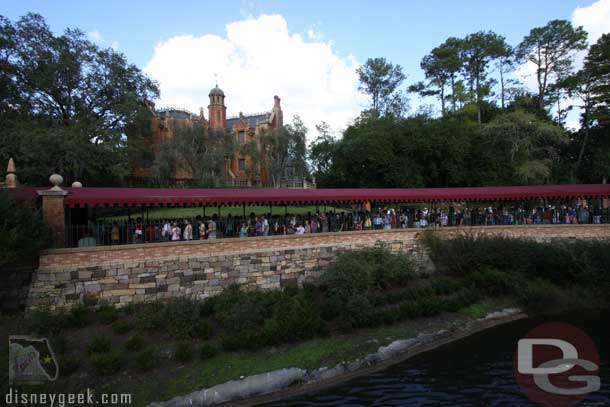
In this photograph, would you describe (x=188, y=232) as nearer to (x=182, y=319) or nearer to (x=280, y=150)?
(x=182, y=319)

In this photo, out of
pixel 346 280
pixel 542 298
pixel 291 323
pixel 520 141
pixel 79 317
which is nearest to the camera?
pixel 79 317

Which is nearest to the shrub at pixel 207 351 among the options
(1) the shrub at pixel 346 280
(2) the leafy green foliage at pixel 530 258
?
(1) the shrub at pixel 346 280

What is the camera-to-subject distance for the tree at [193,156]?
3406 cm

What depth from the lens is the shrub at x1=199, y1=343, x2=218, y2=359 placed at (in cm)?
1291

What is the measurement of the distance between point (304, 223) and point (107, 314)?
34.0 ft

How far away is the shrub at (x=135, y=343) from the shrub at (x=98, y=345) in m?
0.55

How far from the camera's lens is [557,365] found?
13.9 metres

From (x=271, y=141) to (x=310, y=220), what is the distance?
21181 mm

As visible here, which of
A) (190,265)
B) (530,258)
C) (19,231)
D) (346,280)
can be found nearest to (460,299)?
(530,258)

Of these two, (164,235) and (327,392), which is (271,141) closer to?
(164,235)

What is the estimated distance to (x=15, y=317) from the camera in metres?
13.1

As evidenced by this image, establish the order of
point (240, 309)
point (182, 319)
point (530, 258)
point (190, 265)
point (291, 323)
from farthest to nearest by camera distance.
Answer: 1. point (530, 258)
2. point (190, 265)
3. point (240, 309)
4. point (291, 323)
5. point (182, 319)

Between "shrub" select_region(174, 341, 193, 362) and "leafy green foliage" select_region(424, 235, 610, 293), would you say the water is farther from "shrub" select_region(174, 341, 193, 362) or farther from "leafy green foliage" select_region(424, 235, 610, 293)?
"leafy green foliage" select_region(424, 235, 610, 293)

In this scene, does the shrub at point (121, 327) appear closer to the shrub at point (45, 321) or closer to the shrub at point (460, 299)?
the shrub at point (45, 321)
